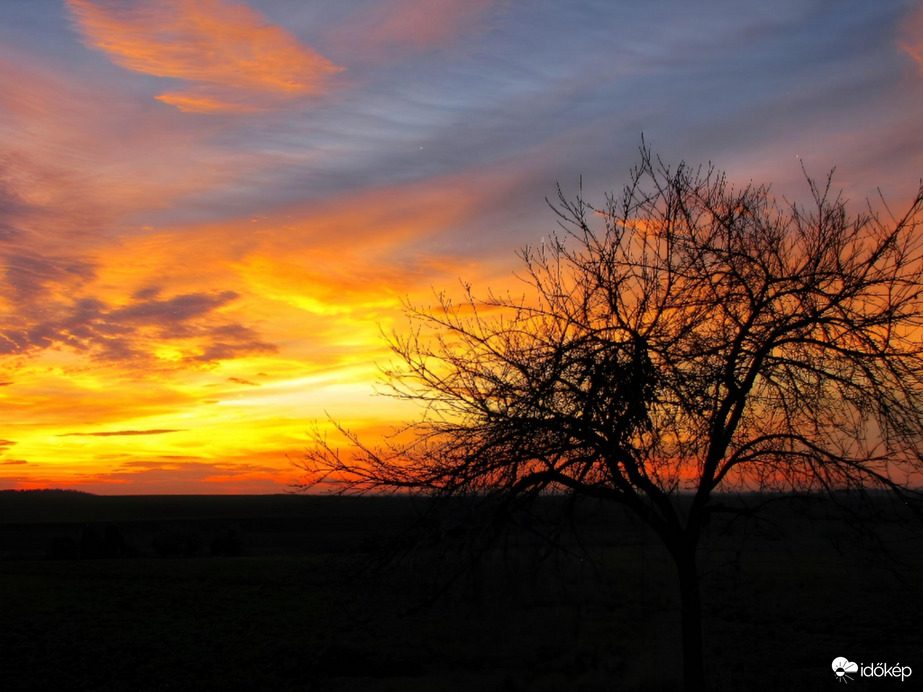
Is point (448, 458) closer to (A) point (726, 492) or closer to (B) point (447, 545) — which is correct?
(B) point (447, 545)

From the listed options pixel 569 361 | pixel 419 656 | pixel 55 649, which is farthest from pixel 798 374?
pixel 55 649

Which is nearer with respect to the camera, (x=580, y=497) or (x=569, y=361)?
(x=569, y=361)

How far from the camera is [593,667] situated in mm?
19781

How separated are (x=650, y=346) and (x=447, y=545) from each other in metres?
3.11

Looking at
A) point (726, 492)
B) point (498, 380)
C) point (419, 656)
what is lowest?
point (419, 656)
